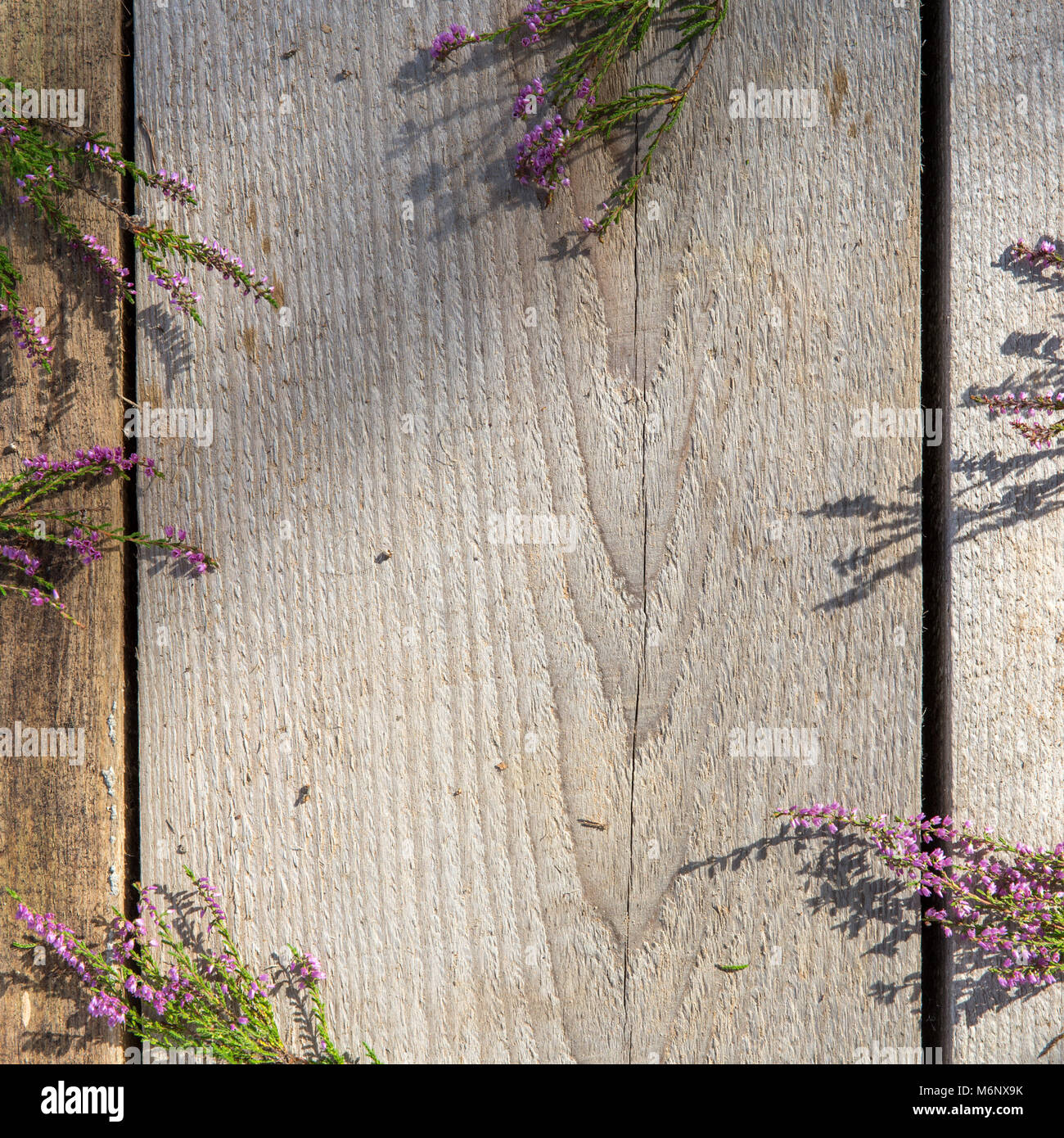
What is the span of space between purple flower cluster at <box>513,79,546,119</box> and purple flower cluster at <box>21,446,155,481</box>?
1.03 metres

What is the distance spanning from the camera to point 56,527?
61.6 inches

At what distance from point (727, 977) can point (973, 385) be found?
131 centimetres

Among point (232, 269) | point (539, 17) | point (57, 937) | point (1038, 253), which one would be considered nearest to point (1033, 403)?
point (1038, 253)

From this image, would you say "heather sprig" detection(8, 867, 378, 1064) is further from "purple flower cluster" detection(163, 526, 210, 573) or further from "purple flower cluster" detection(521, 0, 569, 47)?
"purple flower cluster" detection(521, 0, 569, 47)

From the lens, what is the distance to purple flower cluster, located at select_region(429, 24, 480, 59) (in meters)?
1.49

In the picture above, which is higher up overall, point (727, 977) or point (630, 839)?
point (630, 839)

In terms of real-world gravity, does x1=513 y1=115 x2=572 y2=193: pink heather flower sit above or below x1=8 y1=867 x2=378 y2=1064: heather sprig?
above

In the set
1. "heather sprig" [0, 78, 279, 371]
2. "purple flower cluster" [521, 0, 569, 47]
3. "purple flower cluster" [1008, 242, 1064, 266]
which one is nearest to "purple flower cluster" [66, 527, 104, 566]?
"heather sprig" [0, 78, 279, 371]

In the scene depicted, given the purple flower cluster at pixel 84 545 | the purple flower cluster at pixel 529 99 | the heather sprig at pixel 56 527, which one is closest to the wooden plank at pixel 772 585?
the purple flower cluster at pixel 529 99

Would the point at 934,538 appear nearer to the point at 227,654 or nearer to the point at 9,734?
the point at 227,654

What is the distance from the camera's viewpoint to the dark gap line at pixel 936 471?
1.53 m

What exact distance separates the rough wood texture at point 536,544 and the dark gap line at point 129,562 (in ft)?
0.12

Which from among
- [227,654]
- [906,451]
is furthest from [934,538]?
[227,654]

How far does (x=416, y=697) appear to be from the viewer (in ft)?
5.10
